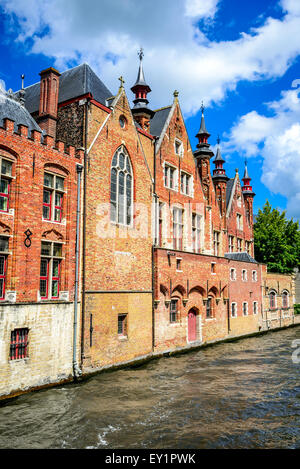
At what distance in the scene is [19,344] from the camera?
44.4 ft

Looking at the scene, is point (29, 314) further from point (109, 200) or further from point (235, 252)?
point (235, 252)

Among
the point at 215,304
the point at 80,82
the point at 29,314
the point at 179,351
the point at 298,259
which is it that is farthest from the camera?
the point at 298,259

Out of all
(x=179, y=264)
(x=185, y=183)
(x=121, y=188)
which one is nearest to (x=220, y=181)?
(x=185, y=183)

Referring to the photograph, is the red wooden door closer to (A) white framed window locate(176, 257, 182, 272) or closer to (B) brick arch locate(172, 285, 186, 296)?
(B) brick arch locate(172, 285, 186, 296)

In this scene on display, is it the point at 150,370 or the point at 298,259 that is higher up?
the point at 298,259

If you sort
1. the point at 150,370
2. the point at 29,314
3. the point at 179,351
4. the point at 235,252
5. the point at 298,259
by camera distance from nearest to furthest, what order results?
the point at 29,314, the point at 150,370, the point at 179,351, the point at 235,252, the point at 298,259

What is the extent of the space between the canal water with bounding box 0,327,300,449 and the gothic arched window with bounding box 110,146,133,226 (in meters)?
7.63

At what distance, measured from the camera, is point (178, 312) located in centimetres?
2295

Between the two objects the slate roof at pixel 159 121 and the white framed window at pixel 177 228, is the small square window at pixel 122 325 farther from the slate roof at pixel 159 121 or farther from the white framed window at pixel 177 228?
the slate roof at pixel 159 121

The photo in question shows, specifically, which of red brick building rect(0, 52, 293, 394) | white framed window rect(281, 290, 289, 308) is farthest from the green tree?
red brick building rect(0, 52, 293, 394)

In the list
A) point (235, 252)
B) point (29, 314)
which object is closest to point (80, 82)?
point (29, 314)

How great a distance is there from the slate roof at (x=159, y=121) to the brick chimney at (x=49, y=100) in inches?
324

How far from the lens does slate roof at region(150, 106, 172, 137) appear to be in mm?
24859

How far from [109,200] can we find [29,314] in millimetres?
6907
